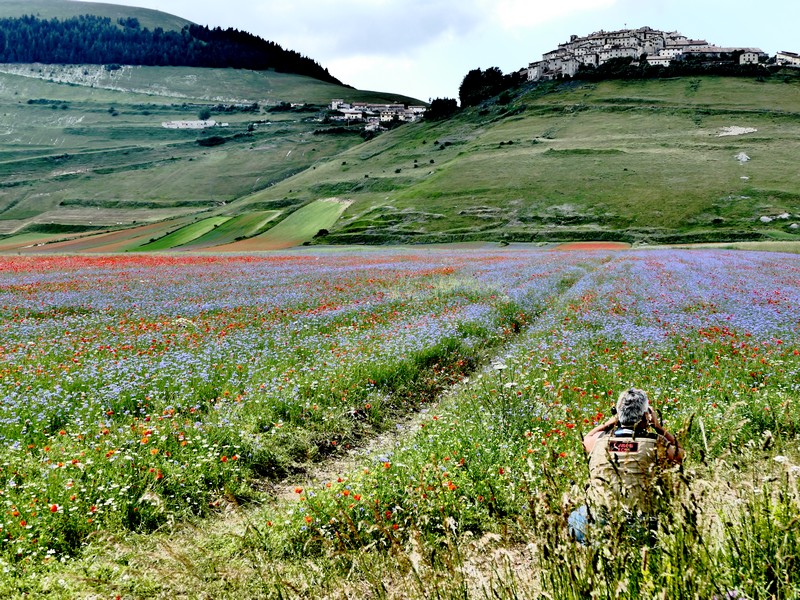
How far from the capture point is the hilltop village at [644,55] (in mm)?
174250

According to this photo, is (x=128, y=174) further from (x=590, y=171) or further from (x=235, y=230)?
(x=590, y=171)

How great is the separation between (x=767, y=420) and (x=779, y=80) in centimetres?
18880

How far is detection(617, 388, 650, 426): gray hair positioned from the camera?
15.5 feet

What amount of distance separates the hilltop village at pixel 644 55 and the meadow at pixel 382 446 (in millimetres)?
186529

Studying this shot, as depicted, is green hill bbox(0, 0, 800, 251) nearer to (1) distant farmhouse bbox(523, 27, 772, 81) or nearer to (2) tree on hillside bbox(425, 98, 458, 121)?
(2) tree on hillside bbox(425, 98, 458, 121)

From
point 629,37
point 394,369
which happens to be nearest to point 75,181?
point 394,369

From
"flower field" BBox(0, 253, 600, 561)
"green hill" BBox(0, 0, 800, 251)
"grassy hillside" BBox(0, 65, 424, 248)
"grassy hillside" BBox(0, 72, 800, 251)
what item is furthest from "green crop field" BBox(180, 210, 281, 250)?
"flower field" BBox(0, 253, 600, 561)

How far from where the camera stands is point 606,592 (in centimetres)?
258

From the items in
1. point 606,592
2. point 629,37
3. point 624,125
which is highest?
point 629,37

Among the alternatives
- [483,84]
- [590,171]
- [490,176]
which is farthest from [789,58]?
[490,176]

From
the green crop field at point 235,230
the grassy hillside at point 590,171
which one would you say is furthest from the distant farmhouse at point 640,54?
the green crop field at point 235,230

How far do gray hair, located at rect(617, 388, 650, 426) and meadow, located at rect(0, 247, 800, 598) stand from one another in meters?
0.74

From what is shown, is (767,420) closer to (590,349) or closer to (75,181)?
(590,349)

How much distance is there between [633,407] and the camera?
4742 millimetres
